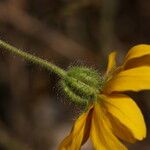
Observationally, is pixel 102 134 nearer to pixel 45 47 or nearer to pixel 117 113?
pixel 117 113

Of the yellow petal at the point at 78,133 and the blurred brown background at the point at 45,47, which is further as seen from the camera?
the blurred brown background at the point at 45,47

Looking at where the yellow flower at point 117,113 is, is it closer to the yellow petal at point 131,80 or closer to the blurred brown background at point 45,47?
the yellow petal at point 131,80

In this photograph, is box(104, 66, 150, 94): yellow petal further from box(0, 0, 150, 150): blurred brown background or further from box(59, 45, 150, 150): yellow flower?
box(0, 0, 150, 150): blurred brown background

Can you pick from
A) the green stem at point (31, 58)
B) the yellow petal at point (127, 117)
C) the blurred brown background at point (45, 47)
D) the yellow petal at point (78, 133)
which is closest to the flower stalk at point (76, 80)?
the green stem at point (31, 58)

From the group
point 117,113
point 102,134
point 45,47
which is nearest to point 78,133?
point 102,134

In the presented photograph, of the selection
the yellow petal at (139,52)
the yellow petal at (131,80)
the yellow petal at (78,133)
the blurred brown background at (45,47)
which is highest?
the yellow petal at (139,52)

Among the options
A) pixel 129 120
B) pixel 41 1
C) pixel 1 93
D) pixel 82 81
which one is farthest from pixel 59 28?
pixel 129 120

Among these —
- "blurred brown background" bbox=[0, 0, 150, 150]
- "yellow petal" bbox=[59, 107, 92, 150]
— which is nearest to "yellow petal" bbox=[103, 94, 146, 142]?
"yellow petal" bbox=[59, 107, 92, 150]
